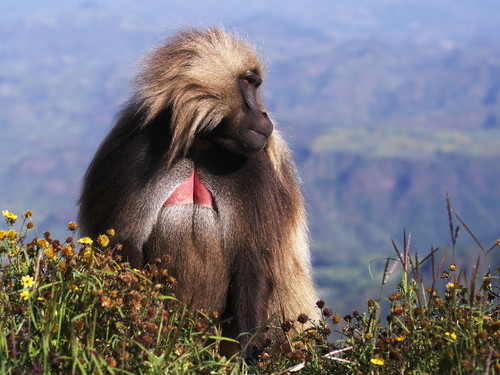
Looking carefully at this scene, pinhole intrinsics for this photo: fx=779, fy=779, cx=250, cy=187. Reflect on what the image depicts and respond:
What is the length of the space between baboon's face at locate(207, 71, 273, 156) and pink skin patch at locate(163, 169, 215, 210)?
27 centimetres

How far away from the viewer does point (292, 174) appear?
4.57 metres

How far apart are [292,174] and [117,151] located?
1.03 m

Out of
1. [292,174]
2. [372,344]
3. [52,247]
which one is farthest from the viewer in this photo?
[292,174]

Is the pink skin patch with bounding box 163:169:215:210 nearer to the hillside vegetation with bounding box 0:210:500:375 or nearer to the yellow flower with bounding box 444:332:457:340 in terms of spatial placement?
the hillside vegetation with bounding box 0:210:500:375

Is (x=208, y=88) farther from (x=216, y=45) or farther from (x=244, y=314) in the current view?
(x=244, y=314)

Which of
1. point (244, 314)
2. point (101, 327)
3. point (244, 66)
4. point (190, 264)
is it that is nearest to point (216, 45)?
point (244, 66)

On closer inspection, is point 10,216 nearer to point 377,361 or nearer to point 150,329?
point 150,329

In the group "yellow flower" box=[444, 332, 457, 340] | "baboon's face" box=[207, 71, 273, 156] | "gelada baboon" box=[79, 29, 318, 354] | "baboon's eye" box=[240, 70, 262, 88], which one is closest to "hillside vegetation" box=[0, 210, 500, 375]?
"yellow flower" box=[444, 332, 457, 340]

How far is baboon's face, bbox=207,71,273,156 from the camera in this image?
13.5 ft

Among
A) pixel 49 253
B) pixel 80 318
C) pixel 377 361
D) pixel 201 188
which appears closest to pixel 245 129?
pixel 201 188

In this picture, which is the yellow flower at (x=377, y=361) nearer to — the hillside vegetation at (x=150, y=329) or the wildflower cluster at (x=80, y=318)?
the hillside vegetation at (x=150, y=329)

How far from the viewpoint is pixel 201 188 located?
14.0 ft

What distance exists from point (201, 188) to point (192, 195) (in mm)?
65

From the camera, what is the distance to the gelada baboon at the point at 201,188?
4.16 m
